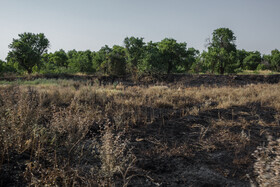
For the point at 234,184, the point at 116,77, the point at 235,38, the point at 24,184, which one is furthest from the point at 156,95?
the point at 235,38

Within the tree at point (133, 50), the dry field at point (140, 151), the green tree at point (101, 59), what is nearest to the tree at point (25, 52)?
the green tree at point (101, 59)

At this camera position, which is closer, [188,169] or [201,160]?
[188,169]

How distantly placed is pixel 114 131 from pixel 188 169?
1910 mm

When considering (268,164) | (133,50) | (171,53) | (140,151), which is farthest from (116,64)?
(268,164)

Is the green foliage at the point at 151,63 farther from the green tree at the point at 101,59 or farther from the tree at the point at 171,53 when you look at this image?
the green tree at the point at 101,59

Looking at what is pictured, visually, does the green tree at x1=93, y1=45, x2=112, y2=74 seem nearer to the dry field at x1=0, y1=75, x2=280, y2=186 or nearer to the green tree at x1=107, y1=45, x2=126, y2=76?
the green tree at x1=107, y1=45, x2=126, y2=76

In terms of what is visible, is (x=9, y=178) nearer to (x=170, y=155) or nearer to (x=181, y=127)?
(x=170, y=155)

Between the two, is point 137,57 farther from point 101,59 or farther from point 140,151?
point 140,151

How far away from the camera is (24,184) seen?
244 cm

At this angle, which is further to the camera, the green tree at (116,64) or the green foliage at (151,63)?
the green tree at (116,64)

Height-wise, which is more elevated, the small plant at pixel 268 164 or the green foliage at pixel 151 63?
the green foliage at pixel 151 63

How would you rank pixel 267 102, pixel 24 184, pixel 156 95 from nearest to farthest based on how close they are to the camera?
pixel 24 184 → pixel 267 102 → pixel 156 95

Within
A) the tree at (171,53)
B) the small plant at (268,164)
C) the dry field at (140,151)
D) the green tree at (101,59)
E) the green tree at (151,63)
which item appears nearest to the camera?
the dry field at (140,151)

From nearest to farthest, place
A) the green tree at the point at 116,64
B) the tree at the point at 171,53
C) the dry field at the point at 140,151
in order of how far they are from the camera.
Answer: the dry field at the point at 140,151 < the tree at the point at 171,53 < the green tree at the point at 116,64
